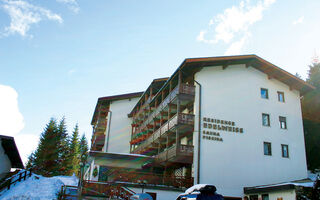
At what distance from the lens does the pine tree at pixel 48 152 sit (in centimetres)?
5266

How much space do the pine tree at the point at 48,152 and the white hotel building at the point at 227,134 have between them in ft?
77.2

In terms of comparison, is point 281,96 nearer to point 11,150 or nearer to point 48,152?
point 11,150

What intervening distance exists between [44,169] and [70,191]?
3254cm

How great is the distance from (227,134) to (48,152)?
3707 cm

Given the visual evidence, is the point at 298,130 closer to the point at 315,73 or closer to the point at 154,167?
the point at 315,73

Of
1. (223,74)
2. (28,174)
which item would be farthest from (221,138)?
(28,174)

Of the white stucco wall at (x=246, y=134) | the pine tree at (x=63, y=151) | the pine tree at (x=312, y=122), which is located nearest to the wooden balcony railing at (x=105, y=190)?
the white stucco wall at (x=246, y=134)

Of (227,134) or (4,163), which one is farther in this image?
(227,134)

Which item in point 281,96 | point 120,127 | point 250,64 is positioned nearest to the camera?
point 250,64

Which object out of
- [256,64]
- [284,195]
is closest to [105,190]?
[284,195]

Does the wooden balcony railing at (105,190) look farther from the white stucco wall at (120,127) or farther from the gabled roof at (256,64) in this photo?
the white stucco wall at (120,127)

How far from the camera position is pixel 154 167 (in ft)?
114

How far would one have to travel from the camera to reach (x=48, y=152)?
54.4 m

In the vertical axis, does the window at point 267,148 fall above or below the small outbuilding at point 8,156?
above
